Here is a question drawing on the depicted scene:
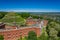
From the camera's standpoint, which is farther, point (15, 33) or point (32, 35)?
point (32, 35)

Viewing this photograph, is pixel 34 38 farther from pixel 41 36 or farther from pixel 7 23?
pixel 7 23

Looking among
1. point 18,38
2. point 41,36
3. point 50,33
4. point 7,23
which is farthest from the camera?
point 50,33

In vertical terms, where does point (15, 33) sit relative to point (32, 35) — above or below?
above

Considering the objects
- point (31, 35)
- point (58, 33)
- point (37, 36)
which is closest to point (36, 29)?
point (37, 36)

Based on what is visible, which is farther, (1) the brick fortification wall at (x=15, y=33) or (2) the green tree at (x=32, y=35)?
(2) the green tree at (x=32, y=35)

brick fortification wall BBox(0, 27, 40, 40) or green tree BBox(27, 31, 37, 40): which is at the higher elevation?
brick fortification wall BBox(0, 27, 40, 40)

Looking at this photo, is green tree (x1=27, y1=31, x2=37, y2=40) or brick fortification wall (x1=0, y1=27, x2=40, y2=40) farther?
green tree (x1=27, y1=31, x2=37, y2=40)

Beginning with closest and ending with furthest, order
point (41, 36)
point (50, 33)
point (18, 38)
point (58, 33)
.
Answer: point (18, 38), point (41, 36), point (50, 33), point (58, 33)

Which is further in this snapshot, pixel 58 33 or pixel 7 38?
pixel 58 33

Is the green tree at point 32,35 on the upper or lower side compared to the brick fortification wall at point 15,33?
lower

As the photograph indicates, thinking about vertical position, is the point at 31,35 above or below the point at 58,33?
above
